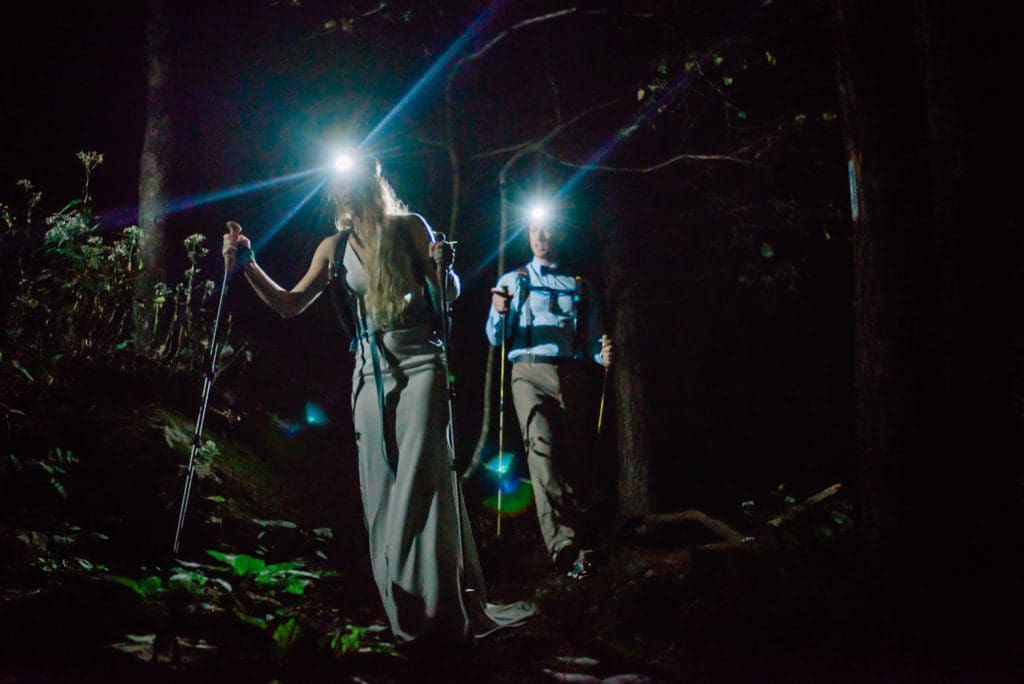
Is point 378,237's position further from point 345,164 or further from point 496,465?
point 496,465

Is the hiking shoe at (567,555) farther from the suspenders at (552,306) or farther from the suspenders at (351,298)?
the suspenders at (351,298)

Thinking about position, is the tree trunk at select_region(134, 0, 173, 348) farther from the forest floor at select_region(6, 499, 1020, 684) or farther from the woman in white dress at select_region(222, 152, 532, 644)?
the forest floor at select_region(6, 499, 1020, 684)

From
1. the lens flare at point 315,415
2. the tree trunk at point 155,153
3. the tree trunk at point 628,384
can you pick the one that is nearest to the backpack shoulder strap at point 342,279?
the tree trunk at point 155,153

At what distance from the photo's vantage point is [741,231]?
31.2 feet

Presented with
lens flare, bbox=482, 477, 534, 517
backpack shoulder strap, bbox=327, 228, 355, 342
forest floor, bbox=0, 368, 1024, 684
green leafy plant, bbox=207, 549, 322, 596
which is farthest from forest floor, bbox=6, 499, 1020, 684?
lens flare, bbox=482, 477, 534, 517

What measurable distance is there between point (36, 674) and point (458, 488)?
204 cm

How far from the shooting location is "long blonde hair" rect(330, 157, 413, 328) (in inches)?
156

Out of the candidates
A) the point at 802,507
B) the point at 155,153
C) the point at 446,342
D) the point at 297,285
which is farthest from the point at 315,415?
the point at 802,507

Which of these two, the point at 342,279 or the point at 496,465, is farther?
the point at 496,465

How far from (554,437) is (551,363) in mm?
669

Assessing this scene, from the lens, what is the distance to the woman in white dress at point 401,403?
3635mm

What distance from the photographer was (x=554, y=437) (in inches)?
233

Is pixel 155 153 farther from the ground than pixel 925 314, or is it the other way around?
pixel 155 153

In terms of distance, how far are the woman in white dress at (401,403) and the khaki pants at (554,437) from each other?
4.81 ft
